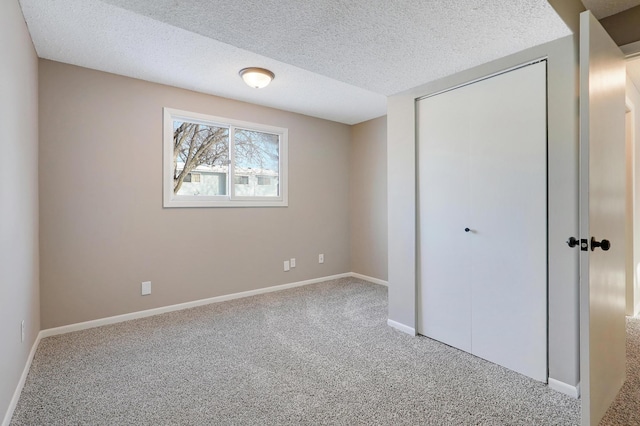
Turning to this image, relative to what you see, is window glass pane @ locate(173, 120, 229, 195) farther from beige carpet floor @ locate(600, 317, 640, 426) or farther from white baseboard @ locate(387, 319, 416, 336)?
beige carpet floor @ locate(600, 317, 640, 426)

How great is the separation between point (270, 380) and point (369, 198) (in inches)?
125

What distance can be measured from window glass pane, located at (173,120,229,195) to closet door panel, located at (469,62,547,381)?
277cm

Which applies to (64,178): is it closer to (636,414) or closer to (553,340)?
(553,340)

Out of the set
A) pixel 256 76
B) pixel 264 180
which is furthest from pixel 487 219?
pixel 264 180

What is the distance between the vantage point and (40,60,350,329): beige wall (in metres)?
2.79

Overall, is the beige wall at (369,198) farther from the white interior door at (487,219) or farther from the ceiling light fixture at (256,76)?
the ceiling light fixture at (256,76)

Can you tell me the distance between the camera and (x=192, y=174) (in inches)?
143

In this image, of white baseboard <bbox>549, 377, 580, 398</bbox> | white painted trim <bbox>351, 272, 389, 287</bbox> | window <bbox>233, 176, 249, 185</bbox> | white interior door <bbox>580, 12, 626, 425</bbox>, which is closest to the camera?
white interior door <bbox>580, 12, 626, 425</bbox>

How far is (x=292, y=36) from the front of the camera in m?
1.89

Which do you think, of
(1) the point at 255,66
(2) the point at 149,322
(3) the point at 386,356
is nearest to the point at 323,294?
(3) the point at 386,356

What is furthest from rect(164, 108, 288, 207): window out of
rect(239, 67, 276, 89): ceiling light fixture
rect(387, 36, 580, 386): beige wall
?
rect(387, 36, 580, 386): beige wall

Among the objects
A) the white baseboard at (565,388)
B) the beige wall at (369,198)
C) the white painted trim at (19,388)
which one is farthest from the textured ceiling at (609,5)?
the white painted trim at (19,388)

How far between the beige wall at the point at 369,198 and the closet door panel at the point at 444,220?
1796 millimetres

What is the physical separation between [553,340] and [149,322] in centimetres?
332
